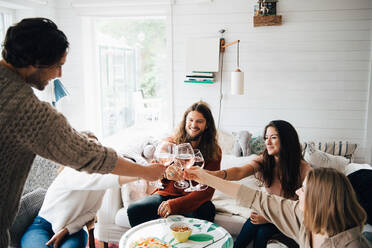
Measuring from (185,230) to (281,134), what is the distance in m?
0.97

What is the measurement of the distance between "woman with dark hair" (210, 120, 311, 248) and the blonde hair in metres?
0.85

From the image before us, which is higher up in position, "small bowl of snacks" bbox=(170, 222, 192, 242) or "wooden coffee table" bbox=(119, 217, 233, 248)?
"small bowl of snacks" bbox=(170, 222, 192, 242)

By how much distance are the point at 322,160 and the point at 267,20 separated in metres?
1.54

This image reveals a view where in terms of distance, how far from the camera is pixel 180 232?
1.63 metres

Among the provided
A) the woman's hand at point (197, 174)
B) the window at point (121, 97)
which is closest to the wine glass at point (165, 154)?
the woman's hand at point (197, 174)

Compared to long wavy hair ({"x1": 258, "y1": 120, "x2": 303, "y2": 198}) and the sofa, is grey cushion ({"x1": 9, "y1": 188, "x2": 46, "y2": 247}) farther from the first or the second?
long wavy hair ({"x1": 258, "y1": 120, "x2": 303, "y2": 198})

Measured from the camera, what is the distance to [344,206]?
4.06 ft

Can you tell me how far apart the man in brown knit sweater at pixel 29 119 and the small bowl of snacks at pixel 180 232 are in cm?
71

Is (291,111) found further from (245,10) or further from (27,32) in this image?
(27,32)

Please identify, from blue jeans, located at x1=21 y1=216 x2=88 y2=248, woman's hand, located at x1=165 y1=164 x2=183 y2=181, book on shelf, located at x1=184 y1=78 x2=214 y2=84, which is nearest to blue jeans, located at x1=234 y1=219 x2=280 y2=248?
woman's hand, located at x1=165 y1=164 x2=183 y2=181

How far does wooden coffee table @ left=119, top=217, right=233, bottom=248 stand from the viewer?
5.42ft

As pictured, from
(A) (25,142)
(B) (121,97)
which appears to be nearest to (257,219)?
(A) (25,142)

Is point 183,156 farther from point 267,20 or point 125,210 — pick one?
point 267,20

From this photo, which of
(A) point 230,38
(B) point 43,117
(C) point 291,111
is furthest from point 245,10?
(B) point 43,117
